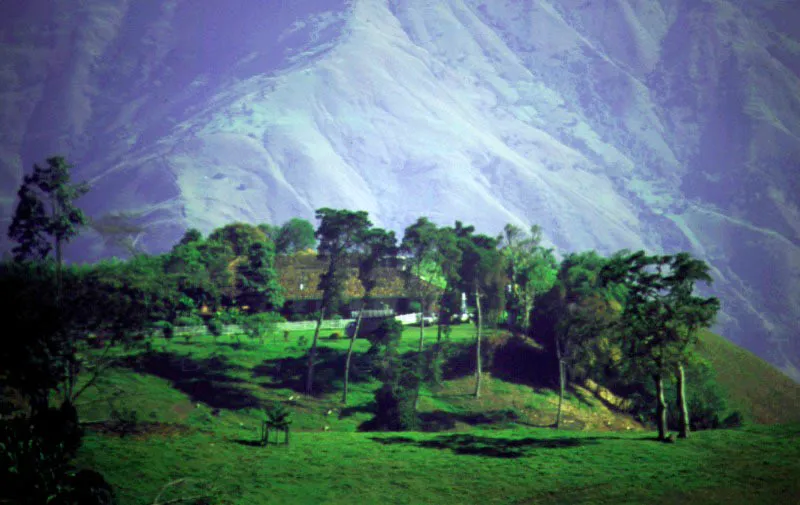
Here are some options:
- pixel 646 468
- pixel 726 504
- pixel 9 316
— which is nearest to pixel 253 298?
pixel 9 316

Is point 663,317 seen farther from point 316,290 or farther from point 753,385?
point 316,290

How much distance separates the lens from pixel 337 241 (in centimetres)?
7112

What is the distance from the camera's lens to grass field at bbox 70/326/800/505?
37.1m

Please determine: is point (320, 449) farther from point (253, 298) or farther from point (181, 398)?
point (253, 298)

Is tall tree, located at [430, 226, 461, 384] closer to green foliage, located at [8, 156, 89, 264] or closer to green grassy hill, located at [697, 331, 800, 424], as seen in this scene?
green grassy hill, located at [697, 331, 800, 424]

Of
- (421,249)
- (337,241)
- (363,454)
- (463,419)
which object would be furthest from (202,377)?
(421,249)

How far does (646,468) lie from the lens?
4075 cm

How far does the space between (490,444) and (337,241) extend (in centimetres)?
2936

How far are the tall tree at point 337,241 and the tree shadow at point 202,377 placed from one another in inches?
338

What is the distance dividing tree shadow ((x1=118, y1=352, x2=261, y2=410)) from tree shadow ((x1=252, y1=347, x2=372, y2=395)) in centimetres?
343

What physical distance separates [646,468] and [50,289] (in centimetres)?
4016

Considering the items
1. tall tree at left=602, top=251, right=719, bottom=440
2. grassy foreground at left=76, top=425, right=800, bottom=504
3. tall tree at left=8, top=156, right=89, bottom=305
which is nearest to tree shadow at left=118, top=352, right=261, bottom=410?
grassy foreground at left=76, top=425, right=800, bottom=504

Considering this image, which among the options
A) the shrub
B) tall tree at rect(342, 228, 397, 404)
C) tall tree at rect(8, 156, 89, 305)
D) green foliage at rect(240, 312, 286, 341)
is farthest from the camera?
the shrub

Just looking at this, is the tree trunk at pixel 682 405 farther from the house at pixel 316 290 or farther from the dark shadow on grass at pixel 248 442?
the house at pixel 316 290
